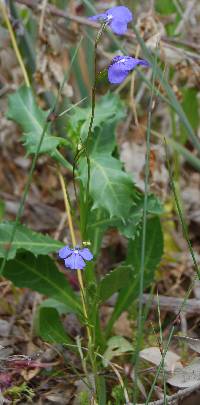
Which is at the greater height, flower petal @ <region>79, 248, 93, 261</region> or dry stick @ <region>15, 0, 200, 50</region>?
dry stick @ <region>15, 0, 200, 50</region>

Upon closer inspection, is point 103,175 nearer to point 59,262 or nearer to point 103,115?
point 103,115

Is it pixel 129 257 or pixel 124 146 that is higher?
pixel 124 146

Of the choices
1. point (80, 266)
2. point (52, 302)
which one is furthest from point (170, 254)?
point (80, 266)

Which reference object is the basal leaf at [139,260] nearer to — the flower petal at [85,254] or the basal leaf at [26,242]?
the basal leaf at [26,242]

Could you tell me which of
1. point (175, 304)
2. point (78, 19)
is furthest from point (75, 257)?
point (78, 19)

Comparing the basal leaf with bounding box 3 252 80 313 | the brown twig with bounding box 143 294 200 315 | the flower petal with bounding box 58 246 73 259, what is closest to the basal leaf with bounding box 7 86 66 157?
the basal leaf with bounding box 3 252 80 313

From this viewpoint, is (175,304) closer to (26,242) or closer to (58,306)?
(58,306)

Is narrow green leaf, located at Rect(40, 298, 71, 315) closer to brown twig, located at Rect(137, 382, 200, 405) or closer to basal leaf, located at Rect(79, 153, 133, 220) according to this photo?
basal leaf, located at Rect(79, 153, 133, 220)
